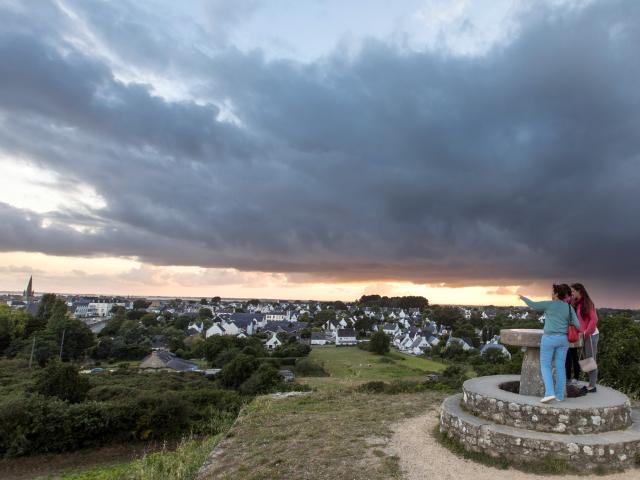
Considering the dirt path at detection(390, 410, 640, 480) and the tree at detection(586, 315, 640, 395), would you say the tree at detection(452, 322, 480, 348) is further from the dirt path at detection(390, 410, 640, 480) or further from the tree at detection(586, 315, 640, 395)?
the dirt path at detection(390, 410, 640, 480)

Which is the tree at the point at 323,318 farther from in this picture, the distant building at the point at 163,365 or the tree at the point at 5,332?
the tree at the point at 5,332

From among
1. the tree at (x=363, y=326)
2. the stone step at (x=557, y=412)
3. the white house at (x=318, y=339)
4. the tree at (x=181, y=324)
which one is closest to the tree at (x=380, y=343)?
the white house at (x=318, y=339)

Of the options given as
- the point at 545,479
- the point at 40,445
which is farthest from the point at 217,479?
the point at 40,445

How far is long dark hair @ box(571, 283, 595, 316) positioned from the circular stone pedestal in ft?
4.83

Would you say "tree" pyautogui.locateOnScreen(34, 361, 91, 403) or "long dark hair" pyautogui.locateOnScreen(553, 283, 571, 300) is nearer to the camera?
"long dark hair" pyautogui.locateOnScreen(553, 283, 571, 300)

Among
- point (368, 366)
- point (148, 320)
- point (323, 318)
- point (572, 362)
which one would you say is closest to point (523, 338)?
point (572, 362)

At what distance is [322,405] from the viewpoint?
10883 mm

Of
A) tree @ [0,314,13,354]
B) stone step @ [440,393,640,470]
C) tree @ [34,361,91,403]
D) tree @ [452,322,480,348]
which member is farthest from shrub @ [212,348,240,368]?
stone step @ [440,393,640,470]

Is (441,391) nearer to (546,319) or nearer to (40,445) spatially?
(546,319)

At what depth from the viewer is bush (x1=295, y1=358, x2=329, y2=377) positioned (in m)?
39.1

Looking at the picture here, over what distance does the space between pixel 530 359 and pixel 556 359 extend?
57cm

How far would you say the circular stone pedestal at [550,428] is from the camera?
5832mm

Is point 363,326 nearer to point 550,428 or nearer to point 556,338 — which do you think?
point 556,338

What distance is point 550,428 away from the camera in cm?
A: 632
